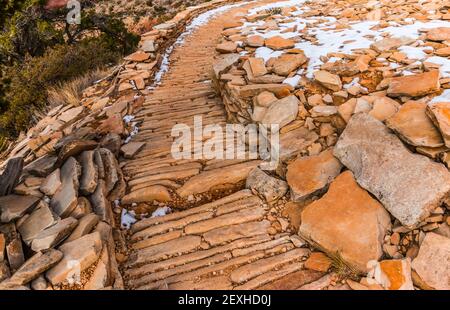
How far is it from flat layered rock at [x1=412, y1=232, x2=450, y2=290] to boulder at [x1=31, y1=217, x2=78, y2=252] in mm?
3444

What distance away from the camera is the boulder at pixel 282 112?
16.1 feet

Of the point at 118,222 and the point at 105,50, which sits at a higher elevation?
the point at 105,50

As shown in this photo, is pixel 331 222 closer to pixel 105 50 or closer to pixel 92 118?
pixel 92 118

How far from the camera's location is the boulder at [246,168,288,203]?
439 cm

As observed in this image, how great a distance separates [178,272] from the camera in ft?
12.1

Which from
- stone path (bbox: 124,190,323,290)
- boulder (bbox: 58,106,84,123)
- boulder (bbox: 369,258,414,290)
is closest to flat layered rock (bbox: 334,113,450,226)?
boulder (bbox: 369,258,414,290)

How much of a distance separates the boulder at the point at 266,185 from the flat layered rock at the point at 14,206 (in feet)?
8.62

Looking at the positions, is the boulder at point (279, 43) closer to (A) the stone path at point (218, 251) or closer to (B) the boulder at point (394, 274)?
(A) the stone path at point (218, 251)

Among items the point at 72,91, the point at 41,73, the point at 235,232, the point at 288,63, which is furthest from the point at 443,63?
the point at 41,73

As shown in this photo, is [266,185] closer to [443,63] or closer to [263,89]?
[263,89]

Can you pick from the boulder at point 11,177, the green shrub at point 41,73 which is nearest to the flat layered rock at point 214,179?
the boulder at point 11,177
